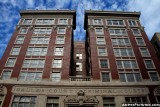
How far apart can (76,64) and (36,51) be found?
1362cm

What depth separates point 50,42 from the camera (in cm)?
4147

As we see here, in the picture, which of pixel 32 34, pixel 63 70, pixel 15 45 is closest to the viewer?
pixel 63 70

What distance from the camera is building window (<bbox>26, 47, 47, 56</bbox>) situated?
128ft

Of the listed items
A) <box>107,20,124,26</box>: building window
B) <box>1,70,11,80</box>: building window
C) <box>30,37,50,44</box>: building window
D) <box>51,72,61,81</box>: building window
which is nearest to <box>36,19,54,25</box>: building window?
<box>30,37,50,44</box>: building window

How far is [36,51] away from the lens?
3966cm

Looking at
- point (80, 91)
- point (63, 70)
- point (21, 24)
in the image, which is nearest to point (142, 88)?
point (80, 91)

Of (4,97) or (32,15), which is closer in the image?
(4,97)

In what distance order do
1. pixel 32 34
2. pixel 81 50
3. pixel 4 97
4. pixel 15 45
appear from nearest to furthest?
Result: 1. pixel 4 97
2. pixel 15 45
3. pixel 32 34
4. pixel 81 50

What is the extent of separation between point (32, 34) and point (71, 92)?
62.4 ft

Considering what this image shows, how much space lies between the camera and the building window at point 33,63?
36625mm

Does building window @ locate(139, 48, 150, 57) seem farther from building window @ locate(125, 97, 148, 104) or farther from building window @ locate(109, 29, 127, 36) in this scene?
building window @ locate(125, 97, 148, 104)

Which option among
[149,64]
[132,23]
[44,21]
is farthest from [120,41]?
[44,21]

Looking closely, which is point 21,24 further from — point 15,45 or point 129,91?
point 129,91

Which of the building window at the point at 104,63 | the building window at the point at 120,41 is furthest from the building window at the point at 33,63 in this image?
the building window at the point at 120,41
